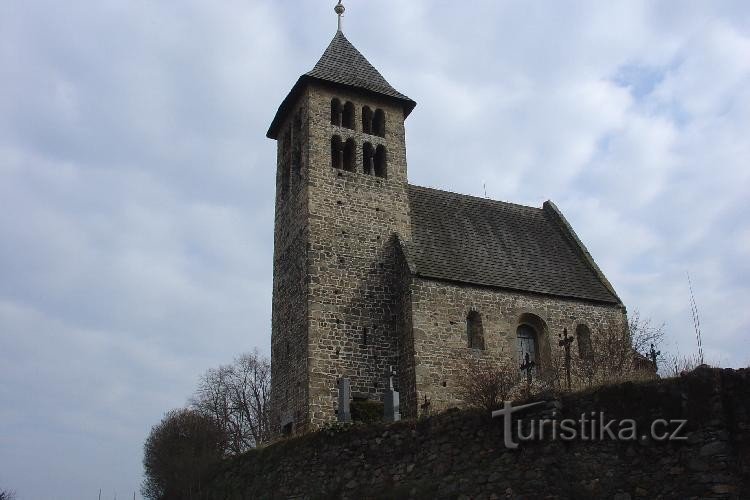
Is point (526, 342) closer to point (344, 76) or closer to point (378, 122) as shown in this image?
point (378, 122)

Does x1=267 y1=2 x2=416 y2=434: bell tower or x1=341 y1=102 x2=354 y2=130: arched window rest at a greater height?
x1=341 y1=102 x2=354 y2=130: arched window

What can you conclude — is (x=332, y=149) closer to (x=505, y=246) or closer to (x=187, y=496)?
(x=505, y=246)

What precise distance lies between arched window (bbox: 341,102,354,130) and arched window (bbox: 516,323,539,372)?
420 inches

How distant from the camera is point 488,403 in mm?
14742

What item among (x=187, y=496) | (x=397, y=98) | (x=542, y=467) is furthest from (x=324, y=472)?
(x=397, y=98)

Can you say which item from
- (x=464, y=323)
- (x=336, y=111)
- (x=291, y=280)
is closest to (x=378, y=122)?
(x=336, y=111)

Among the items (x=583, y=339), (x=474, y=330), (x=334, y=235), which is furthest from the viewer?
(x=583, y=339)

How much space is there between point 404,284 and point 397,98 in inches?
346

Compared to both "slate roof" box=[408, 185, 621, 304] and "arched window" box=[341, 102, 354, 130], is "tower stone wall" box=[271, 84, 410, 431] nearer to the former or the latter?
"arched window" box=[341, 102, 354, 130]

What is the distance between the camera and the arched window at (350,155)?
2831cm

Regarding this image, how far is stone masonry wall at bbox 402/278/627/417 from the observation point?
24.1m

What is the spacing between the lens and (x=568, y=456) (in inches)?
512

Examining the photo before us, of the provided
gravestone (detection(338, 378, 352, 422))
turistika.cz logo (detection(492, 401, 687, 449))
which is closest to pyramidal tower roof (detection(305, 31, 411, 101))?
gravestone (detection(338, 378, 352, 422))

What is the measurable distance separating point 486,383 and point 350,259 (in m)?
10.5
